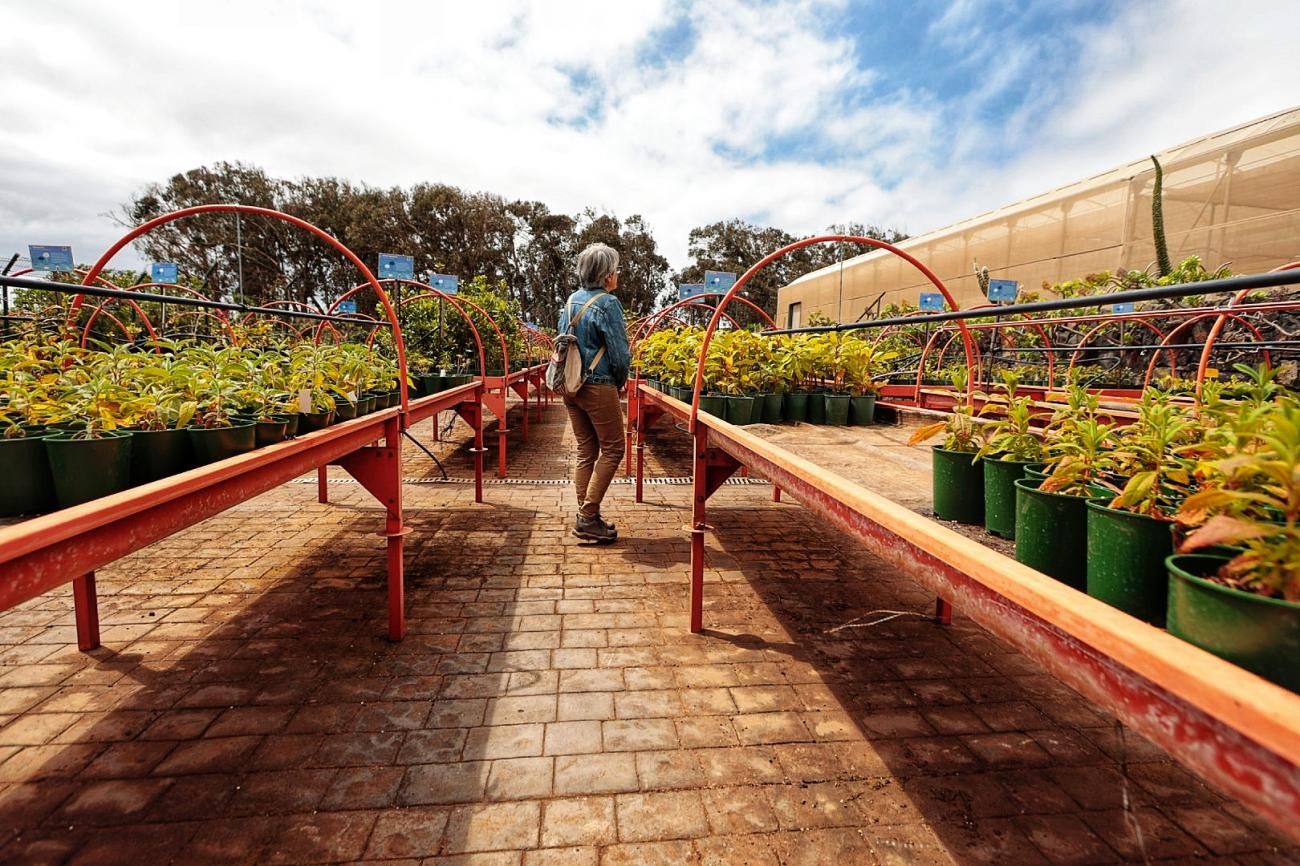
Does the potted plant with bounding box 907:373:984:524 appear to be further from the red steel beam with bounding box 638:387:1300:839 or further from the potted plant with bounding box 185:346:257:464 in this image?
the potted plant with bounding box 185:346:257:464

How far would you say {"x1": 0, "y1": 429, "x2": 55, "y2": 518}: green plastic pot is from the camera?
1452 mm

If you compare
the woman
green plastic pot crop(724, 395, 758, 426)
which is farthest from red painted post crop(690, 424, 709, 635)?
the woman

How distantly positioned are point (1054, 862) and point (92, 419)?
279cm

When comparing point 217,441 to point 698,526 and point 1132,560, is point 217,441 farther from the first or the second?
point 1132,560

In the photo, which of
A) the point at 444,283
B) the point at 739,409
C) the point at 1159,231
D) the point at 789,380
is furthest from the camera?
the point at 1159,231

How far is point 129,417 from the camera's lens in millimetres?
1764

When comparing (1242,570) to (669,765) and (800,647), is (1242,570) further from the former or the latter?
(800,647)

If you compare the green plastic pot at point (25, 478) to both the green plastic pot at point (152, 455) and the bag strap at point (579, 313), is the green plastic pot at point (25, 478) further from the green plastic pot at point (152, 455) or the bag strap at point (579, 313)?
the bag strap at point (579, 313)

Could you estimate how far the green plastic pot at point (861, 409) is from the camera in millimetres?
3256

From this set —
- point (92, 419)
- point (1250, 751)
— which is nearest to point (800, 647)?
point (1250, 751)

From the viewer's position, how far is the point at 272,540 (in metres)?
3.83

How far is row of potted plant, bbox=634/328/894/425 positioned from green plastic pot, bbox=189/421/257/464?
198cm

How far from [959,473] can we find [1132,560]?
0.64 metres

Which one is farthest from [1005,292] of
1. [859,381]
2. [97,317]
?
[97,317]
